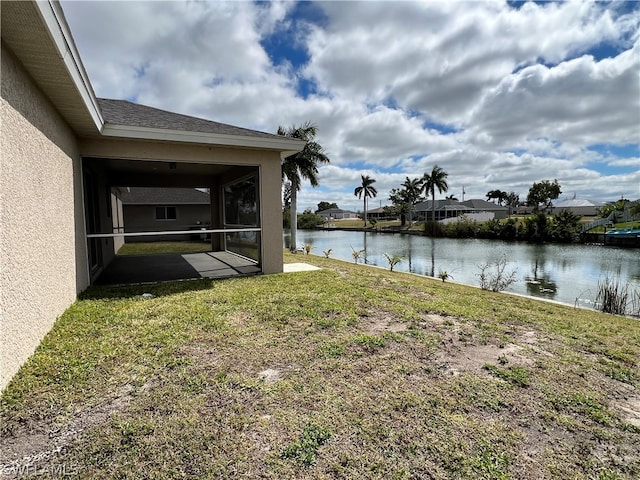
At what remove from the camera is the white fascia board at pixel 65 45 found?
104 inches

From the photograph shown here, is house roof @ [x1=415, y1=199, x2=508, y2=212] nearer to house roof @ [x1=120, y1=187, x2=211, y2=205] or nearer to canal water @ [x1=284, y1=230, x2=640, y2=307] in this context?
canal water @ [x1=284, y1=230, x2=640, y2=307]

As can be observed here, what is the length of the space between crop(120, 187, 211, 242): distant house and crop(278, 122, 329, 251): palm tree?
200 inches

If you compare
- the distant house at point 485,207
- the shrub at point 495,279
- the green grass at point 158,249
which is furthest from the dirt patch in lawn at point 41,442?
the distant house at point 485,207

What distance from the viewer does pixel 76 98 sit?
419cm

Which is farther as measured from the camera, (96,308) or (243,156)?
(243,156)

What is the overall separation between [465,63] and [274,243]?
40.4 feet

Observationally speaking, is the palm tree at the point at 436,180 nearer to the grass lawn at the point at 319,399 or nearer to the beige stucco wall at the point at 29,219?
the grass lawn at the point at 319,399

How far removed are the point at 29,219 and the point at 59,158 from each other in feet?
5.79

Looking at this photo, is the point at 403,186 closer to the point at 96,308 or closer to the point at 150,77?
the point at 150,77

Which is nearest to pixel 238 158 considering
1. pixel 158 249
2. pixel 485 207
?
pixel 158 249

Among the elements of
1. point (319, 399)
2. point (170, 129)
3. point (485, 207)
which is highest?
point (485, 207)

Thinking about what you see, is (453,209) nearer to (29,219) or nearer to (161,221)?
(161,221)

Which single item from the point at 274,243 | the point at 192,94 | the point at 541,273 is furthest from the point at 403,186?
the point at 274,243

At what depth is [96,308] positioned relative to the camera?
4.95m
